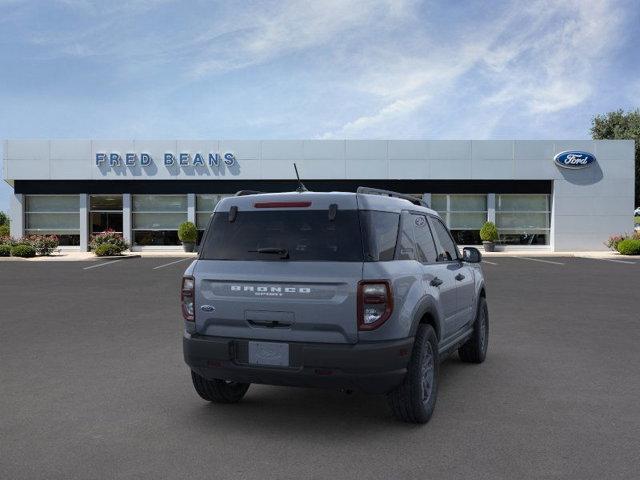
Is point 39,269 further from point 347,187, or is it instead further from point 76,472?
point 76,472

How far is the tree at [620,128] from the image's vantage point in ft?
165

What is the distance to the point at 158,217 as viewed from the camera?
111 ft

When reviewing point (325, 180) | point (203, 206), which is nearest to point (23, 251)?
point (203, 206)

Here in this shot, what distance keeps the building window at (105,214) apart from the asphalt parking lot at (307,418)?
85.3 feet

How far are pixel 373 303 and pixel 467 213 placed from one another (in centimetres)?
3123

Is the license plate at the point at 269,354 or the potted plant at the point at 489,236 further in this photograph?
the potted plant at the point at 489,236

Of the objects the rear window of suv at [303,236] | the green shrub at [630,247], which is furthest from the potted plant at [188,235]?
the rear window of suv at [303,236]

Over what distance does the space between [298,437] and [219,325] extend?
1.03 meters

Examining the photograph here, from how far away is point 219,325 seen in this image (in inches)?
177

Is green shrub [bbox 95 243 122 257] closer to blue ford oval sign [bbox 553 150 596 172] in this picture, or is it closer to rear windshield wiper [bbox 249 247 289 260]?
blue ford oval sign [bbox 553 150 596 172]

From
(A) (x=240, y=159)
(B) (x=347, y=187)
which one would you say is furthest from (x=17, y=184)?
(B) (x=347, y=187)

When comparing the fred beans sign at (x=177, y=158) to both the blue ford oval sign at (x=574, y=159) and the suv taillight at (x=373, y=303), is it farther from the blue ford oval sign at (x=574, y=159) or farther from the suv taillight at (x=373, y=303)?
the suv taillight at (x=373, y=303)

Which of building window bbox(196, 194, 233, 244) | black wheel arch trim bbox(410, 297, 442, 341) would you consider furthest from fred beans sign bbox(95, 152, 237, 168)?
black wheel arch trim bbox(410, 297, 442, 341)

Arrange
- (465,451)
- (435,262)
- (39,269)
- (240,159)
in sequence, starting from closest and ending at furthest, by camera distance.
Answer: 1. (465,451)
2. (435,262)
3. (39,269)
4. (240,159)
